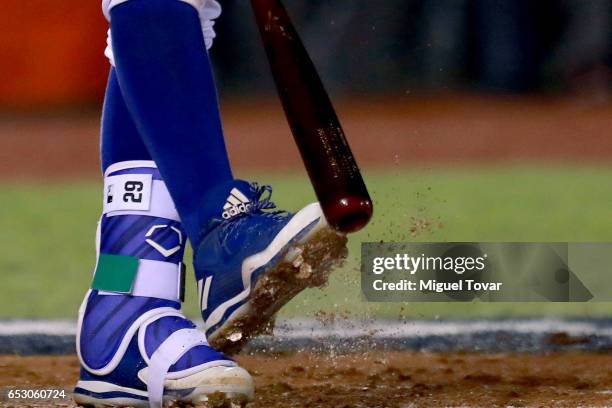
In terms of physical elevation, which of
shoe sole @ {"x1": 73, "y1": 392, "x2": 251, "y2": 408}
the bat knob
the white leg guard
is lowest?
shoe sole @ {"x1": 73, "y1": 392, "x2": 251, "y2": 408}

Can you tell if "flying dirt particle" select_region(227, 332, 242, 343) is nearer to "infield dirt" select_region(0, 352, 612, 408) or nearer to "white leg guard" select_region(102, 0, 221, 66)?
"infield dirt" select_region(0, 352, 612, 408)

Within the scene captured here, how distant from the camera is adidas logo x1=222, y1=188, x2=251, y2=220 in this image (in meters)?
1.94

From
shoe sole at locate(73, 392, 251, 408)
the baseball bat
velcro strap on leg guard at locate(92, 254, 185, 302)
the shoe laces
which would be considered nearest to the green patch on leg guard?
velcro strap on leg guard at locate(92, 254, 185, 302)

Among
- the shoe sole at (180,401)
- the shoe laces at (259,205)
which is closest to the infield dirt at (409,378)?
the shoe sole at (180,401)

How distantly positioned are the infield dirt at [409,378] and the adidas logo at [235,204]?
0.41 m

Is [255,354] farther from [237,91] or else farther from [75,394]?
[237,91]

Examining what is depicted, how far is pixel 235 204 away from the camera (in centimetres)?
194

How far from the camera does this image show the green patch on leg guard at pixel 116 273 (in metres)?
2.17

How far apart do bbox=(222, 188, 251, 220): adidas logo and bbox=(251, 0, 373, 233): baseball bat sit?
11 centimetres

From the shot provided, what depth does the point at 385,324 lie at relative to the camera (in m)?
3.13

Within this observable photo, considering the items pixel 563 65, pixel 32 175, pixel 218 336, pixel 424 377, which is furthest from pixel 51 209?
pixel 563 65

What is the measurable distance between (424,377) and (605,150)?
6484 millimetres

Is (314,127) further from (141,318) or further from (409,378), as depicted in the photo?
(409,378)

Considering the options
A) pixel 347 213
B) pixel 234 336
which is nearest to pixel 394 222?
pixel 234 336
